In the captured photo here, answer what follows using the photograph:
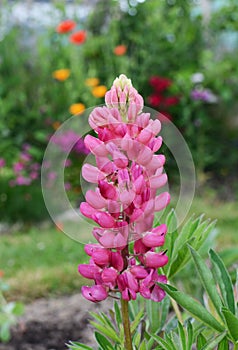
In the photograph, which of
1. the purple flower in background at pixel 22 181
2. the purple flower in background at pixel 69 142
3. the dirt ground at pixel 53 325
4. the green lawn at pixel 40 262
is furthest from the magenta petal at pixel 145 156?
the purple flower in background at pixel 22 181

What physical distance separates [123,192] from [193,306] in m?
0.29

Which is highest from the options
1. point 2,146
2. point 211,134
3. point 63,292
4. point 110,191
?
point 211,134

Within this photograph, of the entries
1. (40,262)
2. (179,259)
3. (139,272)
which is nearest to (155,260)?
(139,272)

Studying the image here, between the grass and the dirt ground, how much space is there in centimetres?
19

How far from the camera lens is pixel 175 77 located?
19.8 feet

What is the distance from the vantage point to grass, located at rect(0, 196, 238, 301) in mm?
2947

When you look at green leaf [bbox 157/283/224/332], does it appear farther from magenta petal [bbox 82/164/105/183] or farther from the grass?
the grass

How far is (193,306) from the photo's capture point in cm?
116

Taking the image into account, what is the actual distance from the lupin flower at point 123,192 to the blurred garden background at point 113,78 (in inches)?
145

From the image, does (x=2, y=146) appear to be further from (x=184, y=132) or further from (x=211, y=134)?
(x=211, y=134)

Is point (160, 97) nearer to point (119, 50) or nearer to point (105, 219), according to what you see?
point (119, 50)

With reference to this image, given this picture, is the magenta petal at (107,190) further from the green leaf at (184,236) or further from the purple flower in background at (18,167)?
the purple flower in background at (18,167)

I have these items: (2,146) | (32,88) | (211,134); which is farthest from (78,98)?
(211,134)

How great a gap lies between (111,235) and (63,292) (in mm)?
1933
